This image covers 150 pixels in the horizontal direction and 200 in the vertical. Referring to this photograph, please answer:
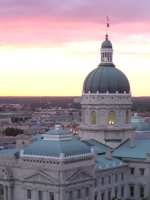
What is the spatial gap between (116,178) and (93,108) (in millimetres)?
11690

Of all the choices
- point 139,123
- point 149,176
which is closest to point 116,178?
point 149,176

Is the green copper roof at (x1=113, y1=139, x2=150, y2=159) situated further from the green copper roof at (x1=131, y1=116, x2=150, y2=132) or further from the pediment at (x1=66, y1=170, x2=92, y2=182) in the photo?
the green copper roof at (x1=131, y1=116, x2=150, y2=132)

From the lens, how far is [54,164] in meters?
83.1

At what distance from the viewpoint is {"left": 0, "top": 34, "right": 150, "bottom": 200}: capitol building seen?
84000mm

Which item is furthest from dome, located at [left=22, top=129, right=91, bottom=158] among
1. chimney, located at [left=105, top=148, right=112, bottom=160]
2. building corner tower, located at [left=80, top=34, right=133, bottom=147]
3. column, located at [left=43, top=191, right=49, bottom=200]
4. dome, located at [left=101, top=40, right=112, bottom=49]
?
dome, located at [left=101, top=40, right=112, bottom=49]

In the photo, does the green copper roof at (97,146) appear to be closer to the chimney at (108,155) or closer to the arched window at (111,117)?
the chimney at (108,155)

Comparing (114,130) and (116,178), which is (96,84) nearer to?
(114,130)

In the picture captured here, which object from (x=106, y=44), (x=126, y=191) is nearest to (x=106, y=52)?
(x=106, y=44)

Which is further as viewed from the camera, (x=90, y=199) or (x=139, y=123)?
(x=139, y=123)

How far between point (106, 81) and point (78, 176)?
2007 cm

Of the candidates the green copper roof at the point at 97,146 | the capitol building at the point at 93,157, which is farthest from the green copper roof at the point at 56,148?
the green copper roof at the point at 97,146

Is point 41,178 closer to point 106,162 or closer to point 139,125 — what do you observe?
point 106,162

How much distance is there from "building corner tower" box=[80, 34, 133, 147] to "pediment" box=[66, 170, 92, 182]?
1452cm

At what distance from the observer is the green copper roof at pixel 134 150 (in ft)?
318
